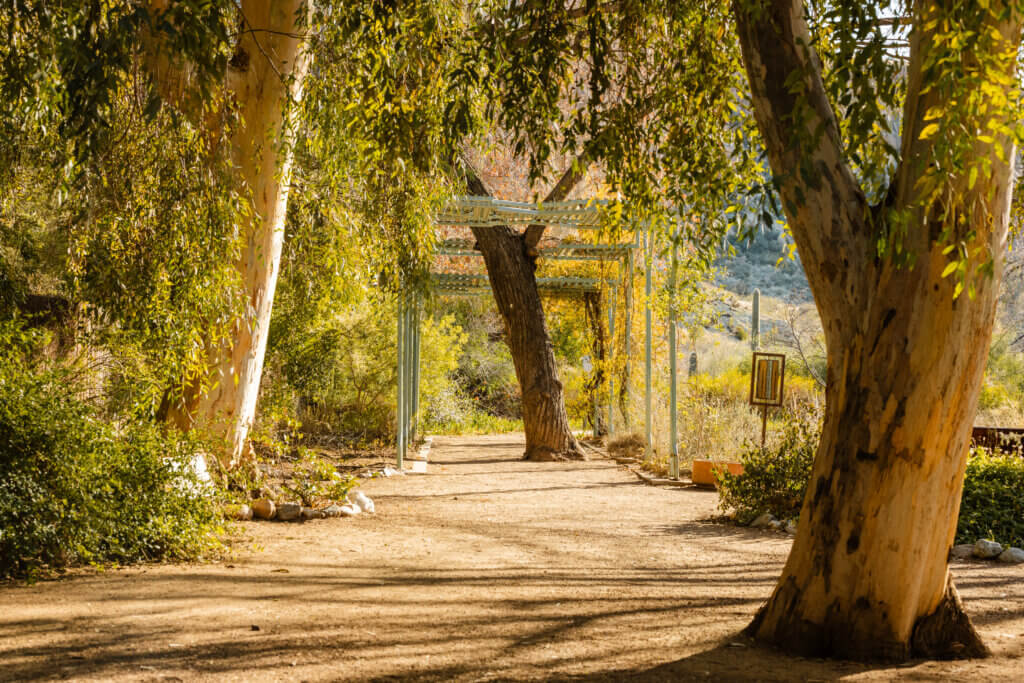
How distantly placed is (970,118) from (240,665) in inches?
130

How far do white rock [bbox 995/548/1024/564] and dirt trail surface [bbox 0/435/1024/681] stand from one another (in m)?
0.26

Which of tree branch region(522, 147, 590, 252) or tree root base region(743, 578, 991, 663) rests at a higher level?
tree branch region(522, 147, 590, 252)

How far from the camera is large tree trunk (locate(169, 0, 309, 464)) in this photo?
24.9ft

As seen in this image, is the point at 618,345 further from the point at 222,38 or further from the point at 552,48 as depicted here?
the point at 222,38

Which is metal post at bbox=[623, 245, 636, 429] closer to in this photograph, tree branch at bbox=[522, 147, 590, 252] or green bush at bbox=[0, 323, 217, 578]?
tree branch at bbox=[522, 147, 590, 252]

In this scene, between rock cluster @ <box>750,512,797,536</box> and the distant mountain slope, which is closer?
rock cluster @ <box>750,512,797,536</box>

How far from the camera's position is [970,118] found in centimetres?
325

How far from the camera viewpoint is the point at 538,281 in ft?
53.9

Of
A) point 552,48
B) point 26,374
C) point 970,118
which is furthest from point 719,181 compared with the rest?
point 26,374

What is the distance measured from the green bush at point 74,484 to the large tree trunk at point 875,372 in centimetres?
349

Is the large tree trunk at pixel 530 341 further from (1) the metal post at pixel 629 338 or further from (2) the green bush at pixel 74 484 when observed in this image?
(2) the green bush at pixel 74 484

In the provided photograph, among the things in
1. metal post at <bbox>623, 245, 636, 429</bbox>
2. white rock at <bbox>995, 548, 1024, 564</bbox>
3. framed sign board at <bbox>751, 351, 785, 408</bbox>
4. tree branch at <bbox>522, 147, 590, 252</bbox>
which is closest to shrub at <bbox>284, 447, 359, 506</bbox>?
white rock at <bbox>995, 548, 1024, 564</bbox>

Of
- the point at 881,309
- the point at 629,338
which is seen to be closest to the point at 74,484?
the point at 881,309

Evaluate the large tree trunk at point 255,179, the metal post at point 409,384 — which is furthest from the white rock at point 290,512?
the metal post at point 409,384
